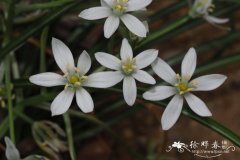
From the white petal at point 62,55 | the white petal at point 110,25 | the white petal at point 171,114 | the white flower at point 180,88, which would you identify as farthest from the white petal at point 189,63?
the white petal at point 62,55

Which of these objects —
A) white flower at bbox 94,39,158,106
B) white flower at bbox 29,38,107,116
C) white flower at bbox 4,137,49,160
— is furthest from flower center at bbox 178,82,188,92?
white flower at bbox 4,137,49,160

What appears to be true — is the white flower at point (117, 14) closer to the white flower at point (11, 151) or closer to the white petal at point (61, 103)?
the white petal at point (61, 103)

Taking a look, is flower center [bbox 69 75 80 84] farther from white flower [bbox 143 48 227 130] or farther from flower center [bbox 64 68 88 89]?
white flower [bbox 143 48 227 130]

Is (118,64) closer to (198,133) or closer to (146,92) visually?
(146,92)

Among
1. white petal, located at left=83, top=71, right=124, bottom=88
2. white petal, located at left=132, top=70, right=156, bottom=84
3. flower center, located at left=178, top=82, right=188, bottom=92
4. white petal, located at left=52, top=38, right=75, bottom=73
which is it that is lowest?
flower center, located at left=178, top=82, right=188, bottom=92

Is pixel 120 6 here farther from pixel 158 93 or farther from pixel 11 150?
pixel 11 150

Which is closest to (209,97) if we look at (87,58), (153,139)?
(153,139)

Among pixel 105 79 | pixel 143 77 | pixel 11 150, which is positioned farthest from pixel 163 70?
pixel 11 150
